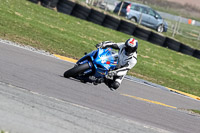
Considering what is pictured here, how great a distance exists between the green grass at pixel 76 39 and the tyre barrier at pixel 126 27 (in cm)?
83

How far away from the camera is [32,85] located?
794cm

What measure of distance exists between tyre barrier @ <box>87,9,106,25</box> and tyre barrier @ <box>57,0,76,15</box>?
3.41ft

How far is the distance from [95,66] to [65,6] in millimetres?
12403

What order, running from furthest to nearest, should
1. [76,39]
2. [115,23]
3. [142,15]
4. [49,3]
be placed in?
[142,15]
[115,23]
[49,3]
[76,39]

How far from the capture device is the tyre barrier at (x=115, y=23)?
21312 mm

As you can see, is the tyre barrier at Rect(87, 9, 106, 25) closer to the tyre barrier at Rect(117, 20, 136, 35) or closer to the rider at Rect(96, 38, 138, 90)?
the tyre barrier at Rect(117, 20, 136, 35)

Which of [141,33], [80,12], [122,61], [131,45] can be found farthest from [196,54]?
[131,45]

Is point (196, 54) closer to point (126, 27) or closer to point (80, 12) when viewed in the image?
point (126, 27)

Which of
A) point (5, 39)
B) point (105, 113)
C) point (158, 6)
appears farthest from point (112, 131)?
point (158, 6)

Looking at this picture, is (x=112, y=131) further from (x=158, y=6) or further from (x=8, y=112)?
A: (x=158, y=6)

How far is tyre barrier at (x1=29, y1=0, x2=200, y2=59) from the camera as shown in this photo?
21.3 meters

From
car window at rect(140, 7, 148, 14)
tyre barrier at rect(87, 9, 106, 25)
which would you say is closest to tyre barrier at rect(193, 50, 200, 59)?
tyre barrier at rect(87, 9, 106, 25)

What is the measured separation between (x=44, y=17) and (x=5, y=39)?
5784 millimetres

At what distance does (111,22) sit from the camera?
22.2 meters
